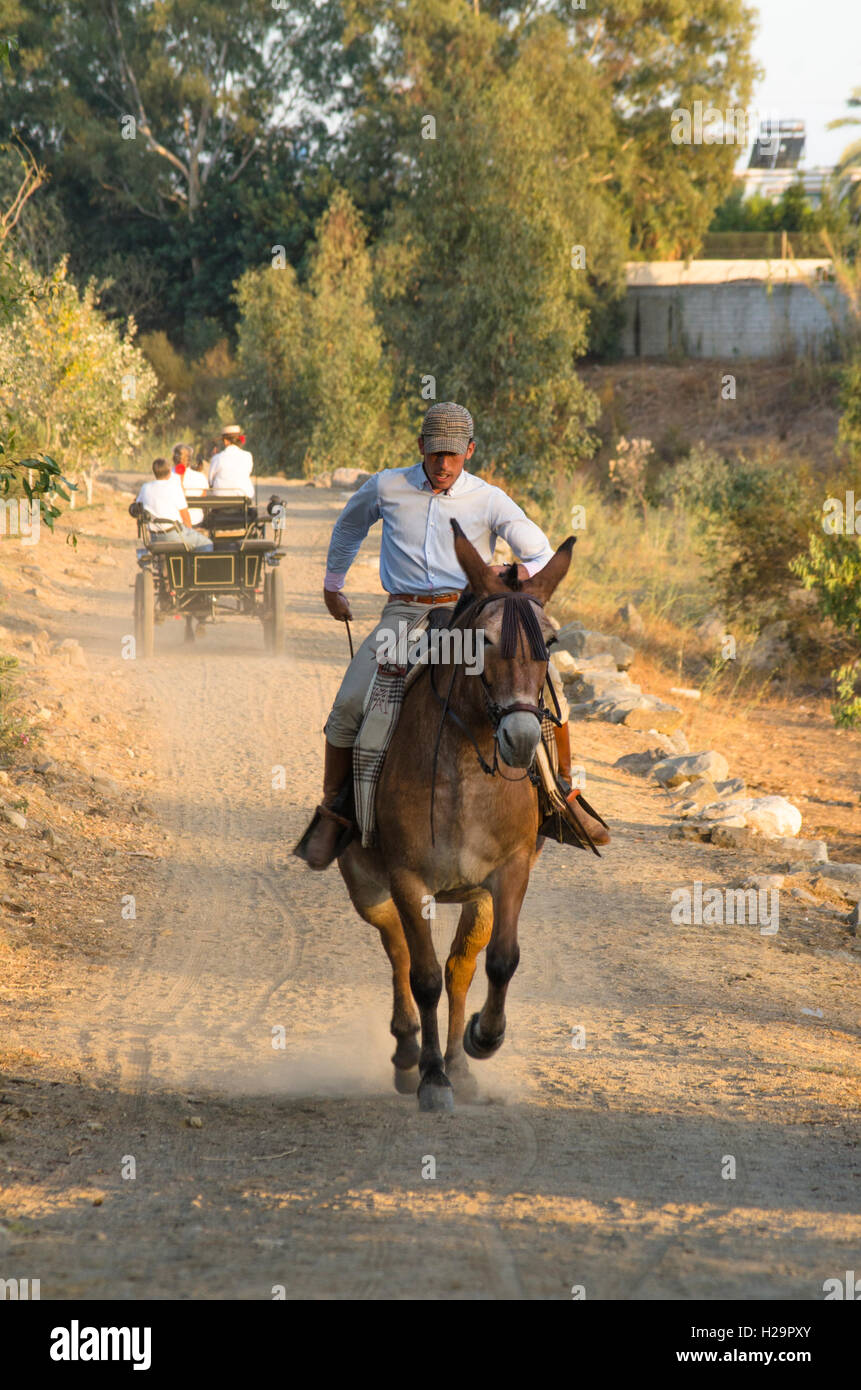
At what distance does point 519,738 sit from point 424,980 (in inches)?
52.9

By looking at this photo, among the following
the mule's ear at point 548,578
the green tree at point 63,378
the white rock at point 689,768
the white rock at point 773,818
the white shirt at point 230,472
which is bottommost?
the white rock at point 773,818

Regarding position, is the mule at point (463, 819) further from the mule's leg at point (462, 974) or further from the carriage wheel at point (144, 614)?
the carriage wheel at point (144, 614)

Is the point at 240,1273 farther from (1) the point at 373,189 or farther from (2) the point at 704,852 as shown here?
(1) the point at 373,189

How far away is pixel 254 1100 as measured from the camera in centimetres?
551

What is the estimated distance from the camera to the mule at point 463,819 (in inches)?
197

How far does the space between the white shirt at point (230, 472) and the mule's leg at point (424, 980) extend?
1157 centimetres

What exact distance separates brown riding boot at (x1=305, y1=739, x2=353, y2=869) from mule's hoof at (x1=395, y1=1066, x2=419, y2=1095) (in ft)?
3.09

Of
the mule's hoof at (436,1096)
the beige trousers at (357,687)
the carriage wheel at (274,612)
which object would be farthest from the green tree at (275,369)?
the mule's hoof at (436,1096)

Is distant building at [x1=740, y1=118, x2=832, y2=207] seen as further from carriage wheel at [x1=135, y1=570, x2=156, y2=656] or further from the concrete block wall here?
carriage wheel at [x1=135, y1=570, x2=156, y2=656]

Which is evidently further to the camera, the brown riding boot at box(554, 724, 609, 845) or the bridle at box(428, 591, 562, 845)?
the brown riding boot at box(554, 724, 609, 845)

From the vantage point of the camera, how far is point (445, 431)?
5.55 metres

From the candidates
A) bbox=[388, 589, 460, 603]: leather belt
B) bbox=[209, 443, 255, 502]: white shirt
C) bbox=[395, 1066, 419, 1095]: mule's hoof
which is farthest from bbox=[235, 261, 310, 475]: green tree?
bbox=[395, 1066, 419, 1095]: mule's hoof

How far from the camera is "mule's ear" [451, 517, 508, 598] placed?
16.4ft
